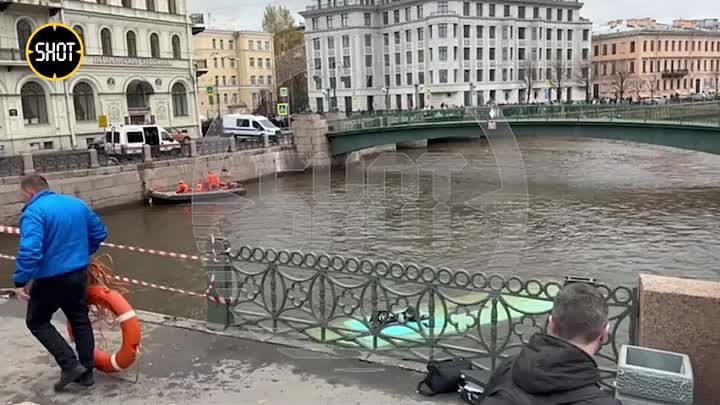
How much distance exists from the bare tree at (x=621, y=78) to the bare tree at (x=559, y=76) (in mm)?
11061

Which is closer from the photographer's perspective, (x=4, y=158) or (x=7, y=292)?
(x=7, y=292)

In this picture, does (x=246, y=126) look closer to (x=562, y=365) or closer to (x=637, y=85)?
(x=562, y=365)

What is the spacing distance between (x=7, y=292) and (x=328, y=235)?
6.54m

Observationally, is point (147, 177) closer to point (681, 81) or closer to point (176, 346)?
point (176, 346)

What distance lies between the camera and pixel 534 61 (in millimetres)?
77938

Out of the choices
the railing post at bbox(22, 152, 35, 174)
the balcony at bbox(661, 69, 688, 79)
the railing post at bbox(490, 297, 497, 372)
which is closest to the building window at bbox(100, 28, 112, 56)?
the railing post at bbox(22, 152, 35, 174)

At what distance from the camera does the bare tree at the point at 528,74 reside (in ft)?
252

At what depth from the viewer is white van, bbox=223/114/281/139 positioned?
36.9m

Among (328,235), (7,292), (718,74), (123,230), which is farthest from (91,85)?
(718,74)

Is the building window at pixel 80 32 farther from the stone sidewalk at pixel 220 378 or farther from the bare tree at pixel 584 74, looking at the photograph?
the bare tree at pixel 584 74

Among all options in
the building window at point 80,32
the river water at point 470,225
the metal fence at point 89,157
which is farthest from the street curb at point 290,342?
the building window at point 80,32

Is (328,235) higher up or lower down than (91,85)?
lower down

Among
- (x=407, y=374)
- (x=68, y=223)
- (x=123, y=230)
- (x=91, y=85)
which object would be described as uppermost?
(x=91, y=85)

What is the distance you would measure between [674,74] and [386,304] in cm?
10014
